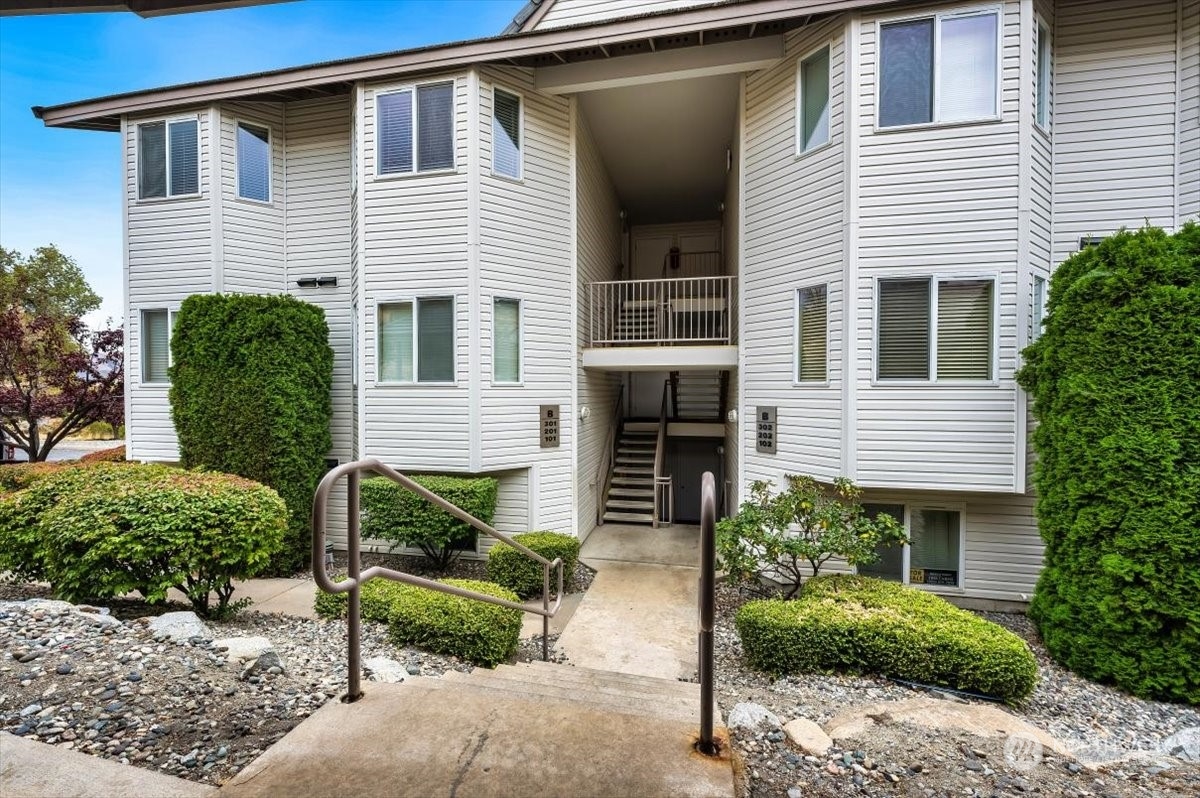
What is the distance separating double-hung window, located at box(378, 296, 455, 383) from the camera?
7.39m

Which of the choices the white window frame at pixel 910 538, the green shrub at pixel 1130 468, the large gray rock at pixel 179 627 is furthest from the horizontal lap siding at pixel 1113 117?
the large gray rock at pixel 179 627

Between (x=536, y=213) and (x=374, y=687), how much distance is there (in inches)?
280

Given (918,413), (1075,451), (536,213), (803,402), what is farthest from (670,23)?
(1075,451)

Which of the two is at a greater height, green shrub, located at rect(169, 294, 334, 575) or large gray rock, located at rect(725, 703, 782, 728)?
green shrub, located at rect(169, 294, 334, 575)

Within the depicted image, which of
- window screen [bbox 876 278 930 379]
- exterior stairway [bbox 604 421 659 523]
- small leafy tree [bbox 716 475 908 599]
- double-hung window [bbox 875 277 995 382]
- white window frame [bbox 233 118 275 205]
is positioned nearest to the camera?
small leafy tree [bbox 716 475 908 599]

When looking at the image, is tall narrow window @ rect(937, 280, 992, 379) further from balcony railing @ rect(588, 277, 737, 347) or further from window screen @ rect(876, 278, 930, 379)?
→ balcony railing @ rect(588, 277, 737, 347)

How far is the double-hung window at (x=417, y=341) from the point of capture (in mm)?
7395

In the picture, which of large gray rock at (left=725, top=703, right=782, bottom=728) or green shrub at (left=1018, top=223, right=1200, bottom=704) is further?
green shrub at (left=1018, top=223, right=1200, bottom=704)

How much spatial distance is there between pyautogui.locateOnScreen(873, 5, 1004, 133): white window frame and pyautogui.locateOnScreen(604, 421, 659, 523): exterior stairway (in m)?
7.06

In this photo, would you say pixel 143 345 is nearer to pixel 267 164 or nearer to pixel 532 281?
pixel 267 164

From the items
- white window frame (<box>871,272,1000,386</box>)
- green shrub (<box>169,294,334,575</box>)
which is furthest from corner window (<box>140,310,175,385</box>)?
white window frame (<box>871,272,1000,386</box>)

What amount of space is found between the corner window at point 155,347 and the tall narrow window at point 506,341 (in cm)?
604

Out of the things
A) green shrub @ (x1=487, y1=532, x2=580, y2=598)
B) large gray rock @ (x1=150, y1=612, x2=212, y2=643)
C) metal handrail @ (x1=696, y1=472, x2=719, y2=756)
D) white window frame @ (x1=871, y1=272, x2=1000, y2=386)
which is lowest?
green shrub @ (x1=487, y1=532, x2=580, y2=598)

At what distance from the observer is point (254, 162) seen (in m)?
8.54
